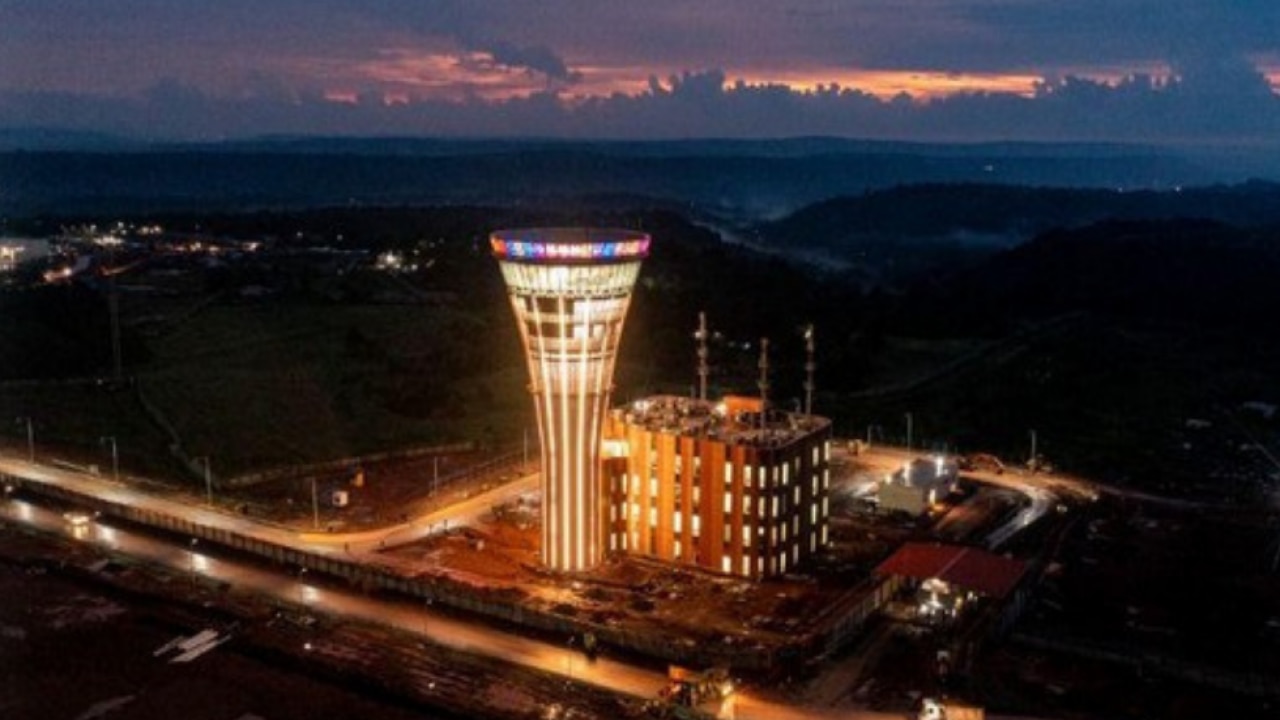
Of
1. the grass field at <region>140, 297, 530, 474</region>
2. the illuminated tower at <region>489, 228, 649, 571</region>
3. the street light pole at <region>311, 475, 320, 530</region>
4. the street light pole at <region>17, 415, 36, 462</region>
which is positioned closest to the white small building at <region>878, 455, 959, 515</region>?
the illuminated tower at <region>489, 228, 649, 571</region>

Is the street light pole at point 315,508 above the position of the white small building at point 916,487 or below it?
below

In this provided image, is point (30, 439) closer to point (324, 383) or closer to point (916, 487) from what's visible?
point (324, 383)

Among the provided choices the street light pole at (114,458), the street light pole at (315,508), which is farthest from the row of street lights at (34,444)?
the street light pole at (315,508)

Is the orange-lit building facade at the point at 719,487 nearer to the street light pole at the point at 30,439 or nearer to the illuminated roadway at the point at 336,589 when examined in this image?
the illuminated roadway at the point at 336,589

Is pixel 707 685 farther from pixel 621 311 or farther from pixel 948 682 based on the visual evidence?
pixel 621 311

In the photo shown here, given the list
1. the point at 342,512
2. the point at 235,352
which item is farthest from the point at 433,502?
the point at 235,352

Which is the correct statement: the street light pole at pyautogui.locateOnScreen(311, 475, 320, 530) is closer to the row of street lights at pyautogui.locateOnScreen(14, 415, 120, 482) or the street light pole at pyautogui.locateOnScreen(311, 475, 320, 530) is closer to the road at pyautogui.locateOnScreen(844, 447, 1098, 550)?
the row of street lights at pyautogui.locateOnScreen(14, 415, 120, 482)
